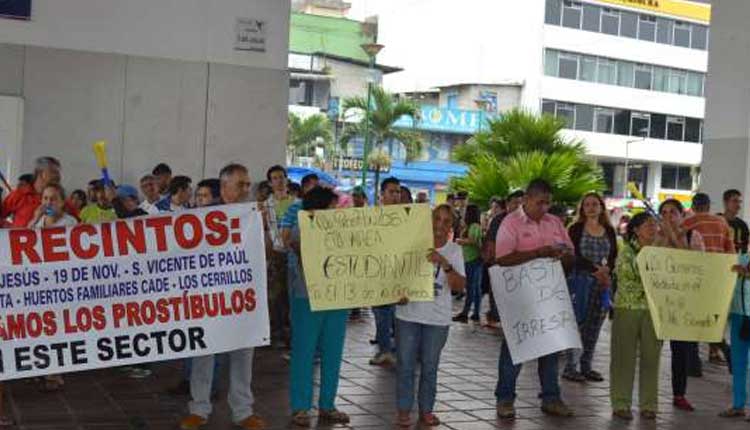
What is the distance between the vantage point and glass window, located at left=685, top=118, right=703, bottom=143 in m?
67.6

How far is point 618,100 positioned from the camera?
2537 inches

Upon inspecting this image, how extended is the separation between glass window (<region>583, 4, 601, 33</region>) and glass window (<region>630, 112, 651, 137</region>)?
6469mm

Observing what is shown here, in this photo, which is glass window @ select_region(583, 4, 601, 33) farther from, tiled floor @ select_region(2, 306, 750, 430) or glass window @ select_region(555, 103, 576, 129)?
tiled floor @ select_region(2, 306, 750, 430)

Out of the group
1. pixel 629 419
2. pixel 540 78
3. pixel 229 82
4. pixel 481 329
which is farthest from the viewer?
pixel 540 78

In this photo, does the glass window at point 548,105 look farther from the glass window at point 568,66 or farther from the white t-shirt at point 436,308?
the white t-shirt at point 436,308

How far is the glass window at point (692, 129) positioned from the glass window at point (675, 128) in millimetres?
354

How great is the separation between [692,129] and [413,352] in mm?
64885

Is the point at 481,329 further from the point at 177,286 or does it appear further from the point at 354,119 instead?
the point at 354,119

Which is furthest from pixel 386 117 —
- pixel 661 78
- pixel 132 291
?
pixel 132 291

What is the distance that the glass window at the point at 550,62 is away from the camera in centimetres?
6144

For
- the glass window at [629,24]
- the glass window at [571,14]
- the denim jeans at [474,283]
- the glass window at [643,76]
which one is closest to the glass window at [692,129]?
the glass window at [643,76]

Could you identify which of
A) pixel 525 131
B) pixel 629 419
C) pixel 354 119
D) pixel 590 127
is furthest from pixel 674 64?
pixel 629 419

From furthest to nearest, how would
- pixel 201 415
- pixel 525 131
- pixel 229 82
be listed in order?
pixel 525 131, pixel 229 82, pixel 201 415

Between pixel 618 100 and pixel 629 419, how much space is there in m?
58.8
